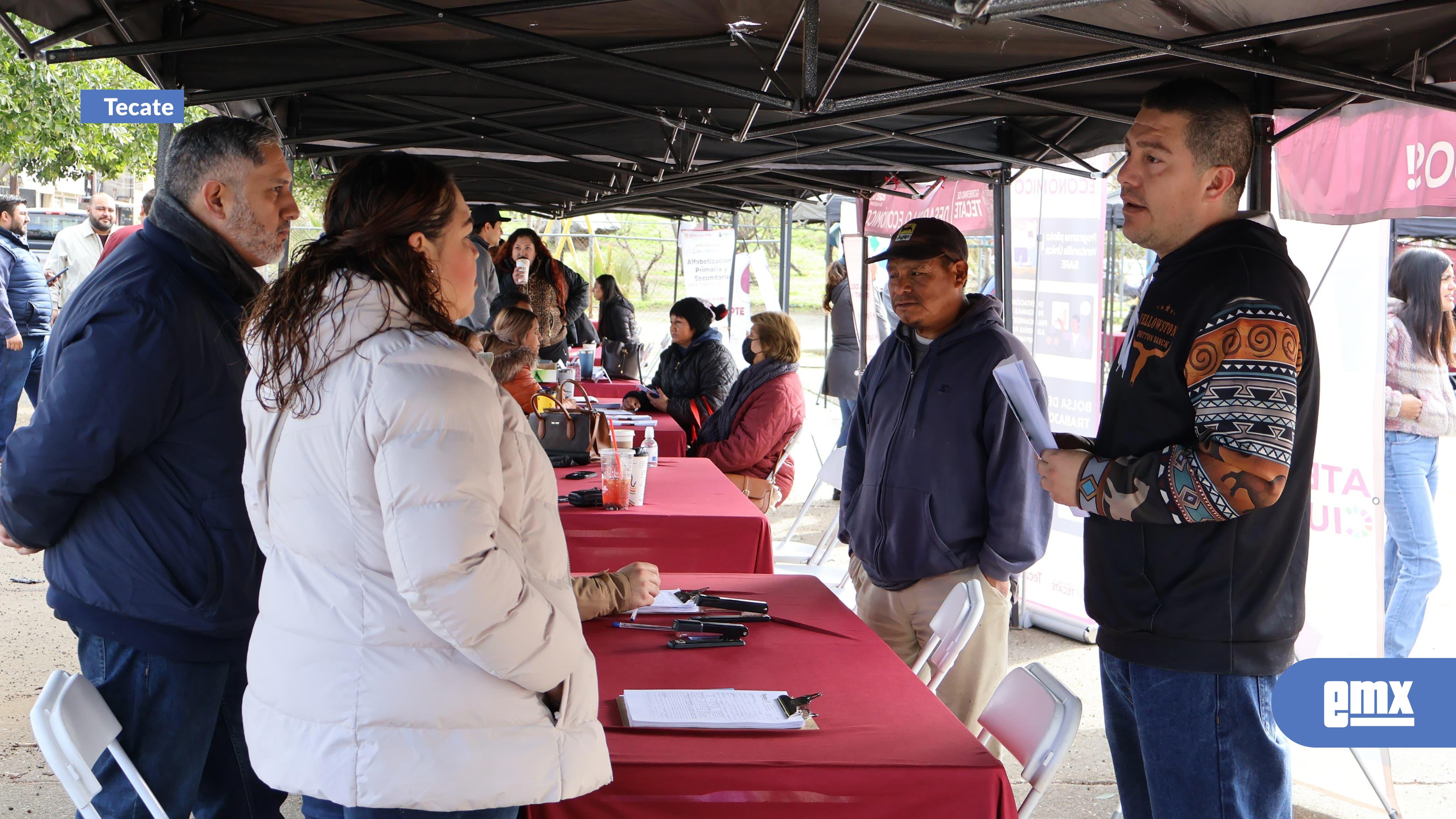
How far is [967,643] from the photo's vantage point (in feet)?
9.34

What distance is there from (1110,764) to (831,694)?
2.24 metres

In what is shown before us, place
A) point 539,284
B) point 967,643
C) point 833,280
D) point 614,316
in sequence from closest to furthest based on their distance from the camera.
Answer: point 967,643
point 539,284
point 833,280
point 614,316

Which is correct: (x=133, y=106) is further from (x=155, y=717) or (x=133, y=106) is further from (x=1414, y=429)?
(x=1414, y=429)

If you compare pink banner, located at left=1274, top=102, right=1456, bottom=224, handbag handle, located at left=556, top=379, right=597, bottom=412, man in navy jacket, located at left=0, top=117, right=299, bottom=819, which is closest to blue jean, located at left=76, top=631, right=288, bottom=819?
man in navy jacket, located at left=0, top=117, right=299, bottom=819

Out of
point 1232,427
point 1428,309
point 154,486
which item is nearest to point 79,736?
point 154,486

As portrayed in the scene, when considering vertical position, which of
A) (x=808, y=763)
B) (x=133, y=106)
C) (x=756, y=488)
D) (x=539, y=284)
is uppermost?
(x=133, y=106)

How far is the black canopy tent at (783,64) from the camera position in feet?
8.45

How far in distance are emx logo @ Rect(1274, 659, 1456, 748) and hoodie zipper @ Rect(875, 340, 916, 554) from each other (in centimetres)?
122

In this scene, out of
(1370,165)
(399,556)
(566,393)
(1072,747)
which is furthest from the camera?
(566,393)

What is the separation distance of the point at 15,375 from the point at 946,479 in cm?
773

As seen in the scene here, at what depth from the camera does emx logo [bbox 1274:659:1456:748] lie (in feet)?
6.32

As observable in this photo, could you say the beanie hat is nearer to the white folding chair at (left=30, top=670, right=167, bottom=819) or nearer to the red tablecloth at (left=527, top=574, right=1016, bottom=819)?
the red tablecloth at (left=527, top=574, right=1016, bottom=819)

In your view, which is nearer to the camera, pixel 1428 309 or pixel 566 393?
pixel 1428 309

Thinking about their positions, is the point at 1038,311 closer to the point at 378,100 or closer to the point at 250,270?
the point at 378,100
